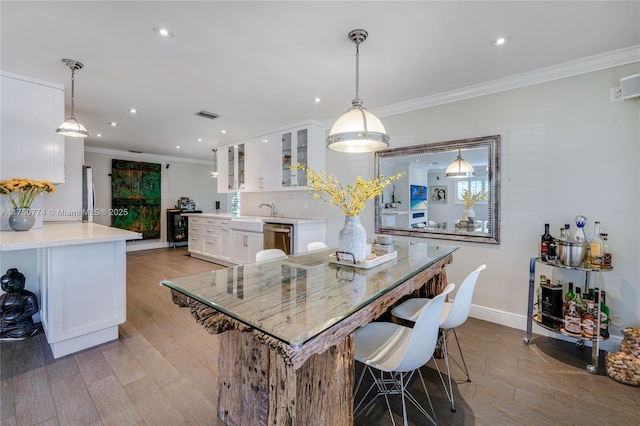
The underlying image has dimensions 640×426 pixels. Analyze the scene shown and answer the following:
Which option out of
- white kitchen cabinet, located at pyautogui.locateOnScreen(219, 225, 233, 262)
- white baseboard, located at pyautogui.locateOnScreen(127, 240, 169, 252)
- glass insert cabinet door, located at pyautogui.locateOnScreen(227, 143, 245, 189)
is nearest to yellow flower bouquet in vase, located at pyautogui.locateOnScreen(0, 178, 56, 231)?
white kitchen cabinet, located at pyautogui.locateOnScreen(219, 225, 233, 262)

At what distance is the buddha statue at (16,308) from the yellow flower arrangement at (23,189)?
24.9 inches

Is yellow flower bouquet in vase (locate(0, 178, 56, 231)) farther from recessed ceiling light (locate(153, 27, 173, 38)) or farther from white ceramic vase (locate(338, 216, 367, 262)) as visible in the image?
white ceramic vase (locate(338, 216, 367, 262))

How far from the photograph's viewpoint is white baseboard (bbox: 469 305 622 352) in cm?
234

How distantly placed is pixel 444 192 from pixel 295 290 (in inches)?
101

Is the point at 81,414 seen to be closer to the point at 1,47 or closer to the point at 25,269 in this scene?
the point at 25,269

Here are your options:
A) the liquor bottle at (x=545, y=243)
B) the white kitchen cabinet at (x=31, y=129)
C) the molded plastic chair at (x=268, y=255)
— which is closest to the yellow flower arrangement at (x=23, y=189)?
the white kitchen cabinet at (x=31, y=129)

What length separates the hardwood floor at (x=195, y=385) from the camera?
1634 millimetres

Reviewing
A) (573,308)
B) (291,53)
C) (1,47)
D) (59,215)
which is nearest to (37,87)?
(1,47)

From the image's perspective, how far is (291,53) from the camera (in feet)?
7.60

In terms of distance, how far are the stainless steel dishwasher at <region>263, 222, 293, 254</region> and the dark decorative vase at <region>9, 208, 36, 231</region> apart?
102 inches

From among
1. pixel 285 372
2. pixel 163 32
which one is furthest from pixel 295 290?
pixel 163 32

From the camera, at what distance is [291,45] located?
7.22ft

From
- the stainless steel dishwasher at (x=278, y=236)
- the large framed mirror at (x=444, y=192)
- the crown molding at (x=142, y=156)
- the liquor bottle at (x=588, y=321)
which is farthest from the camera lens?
the crown molding at (x=142, y=156)

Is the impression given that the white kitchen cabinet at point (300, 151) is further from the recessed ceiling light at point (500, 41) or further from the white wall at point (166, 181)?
the white wall at point (166, 181)
